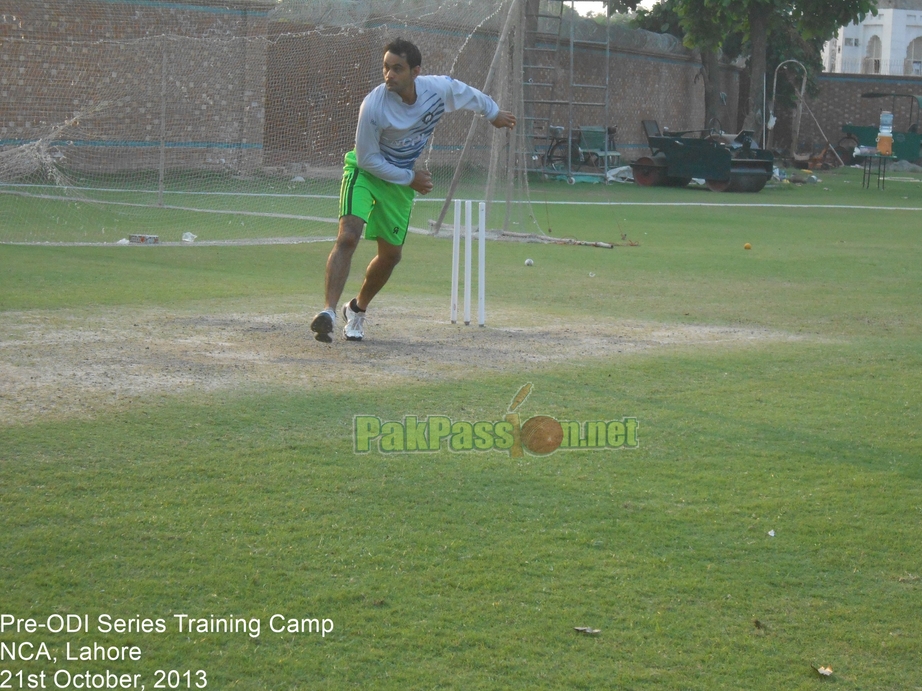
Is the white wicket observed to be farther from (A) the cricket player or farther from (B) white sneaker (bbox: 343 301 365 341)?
(B) white sneaker (bbox: 343 301 365 341)

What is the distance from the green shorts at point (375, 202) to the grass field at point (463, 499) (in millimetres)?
728

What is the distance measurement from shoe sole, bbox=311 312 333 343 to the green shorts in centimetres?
79

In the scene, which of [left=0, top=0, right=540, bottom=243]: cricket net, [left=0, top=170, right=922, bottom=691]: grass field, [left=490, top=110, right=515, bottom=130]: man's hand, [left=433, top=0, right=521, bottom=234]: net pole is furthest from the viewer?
[left=0, top=0, right=540, bottom=243]: cricket net

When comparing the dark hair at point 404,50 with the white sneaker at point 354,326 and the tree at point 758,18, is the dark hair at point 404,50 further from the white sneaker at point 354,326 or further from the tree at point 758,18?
the tree at point 758,18

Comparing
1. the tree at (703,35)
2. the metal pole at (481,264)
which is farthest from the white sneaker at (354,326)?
the tree at (703,35)

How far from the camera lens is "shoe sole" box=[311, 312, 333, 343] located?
22.7 ft

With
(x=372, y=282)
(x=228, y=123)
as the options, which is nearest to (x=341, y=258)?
A: (x=372, y=282)

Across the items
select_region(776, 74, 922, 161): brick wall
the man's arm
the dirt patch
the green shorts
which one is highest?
select_region(776, 74, 922, 161): brick wall

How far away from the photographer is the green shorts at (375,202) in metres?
7.40

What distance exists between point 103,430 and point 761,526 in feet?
9.52

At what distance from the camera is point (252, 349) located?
7043mm

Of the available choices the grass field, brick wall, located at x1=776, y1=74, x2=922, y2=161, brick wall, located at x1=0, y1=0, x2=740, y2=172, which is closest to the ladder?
brick wall, located at x1=0, y1=0, x2=740, y2=172

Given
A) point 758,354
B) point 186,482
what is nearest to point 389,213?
point 758,354

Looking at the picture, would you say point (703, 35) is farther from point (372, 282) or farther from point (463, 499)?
point (463, 499)
